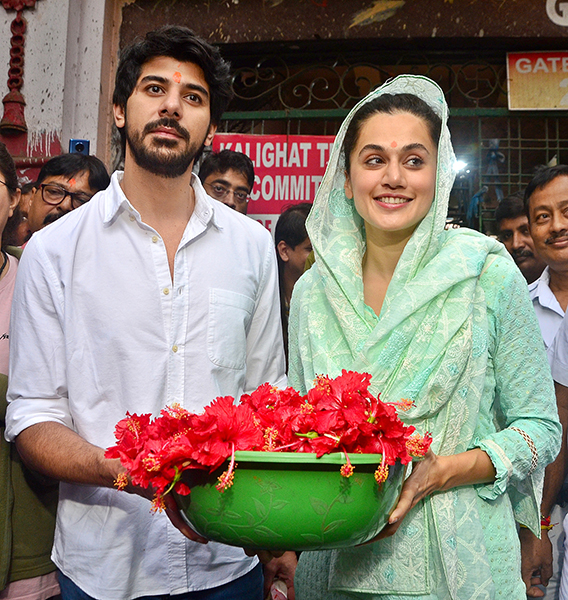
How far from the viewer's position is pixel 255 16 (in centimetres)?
477

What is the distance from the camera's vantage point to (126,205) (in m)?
2.00

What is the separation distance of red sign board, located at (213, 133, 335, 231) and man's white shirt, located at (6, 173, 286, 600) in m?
2.79

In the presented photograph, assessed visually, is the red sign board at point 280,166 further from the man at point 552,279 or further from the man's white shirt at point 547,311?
the man's white shirt at point 547,311

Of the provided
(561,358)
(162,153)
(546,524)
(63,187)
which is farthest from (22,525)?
(561,358)

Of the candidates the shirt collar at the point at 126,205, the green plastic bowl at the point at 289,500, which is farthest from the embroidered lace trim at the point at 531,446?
A: the shirt collar at the point at 126,205

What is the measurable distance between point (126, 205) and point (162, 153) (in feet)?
0.61

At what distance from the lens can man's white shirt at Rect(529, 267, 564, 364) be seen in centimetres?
323

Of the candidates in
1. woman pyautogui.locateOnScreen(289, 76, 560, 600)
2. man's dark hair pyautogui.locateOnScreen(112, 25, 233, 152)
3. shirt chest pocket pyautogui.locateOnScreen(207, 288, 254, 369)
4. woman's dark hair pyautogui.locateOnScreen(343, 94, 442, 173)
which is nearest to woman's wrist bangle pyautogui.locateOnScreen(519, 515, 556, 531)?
woman pyautogui.locateOnScreen(289, 76, 560, 600)

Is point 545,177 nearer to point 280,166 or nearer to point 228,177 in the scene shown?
point 228,177

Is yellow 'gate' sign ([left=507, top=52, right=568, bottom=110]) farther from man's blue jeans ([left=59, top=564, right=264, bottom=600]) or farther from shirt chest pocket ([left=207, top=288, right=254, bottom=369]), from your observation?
man's blue jeans ([left=59, top=564, right=264, bottom=600])

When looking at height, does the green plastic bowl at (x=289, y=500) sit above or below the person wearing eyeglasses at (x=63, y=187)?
below

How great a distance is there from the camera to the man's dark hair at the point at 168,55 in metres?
2.11

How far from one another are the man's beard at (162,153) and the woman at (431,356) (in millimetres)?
485

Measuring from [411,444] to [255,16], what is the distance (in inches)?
162
